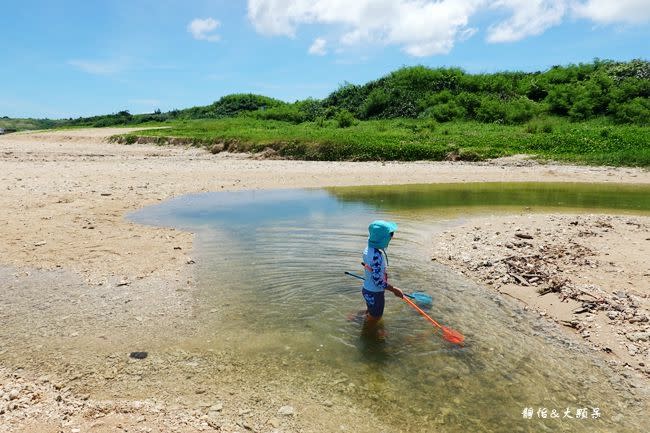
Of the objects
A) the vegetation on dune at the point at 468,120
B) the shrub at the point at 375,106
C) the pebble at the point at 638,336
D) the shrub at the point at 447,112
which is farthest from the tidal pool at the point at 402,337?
the shrub at the point at 375,106

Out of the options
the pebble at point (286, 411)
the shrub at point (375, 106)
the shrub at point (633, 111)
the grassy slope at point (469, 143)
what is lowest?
the pebble at point (286, 411)

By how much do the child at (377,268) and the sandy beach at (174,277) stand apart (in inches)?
81.6

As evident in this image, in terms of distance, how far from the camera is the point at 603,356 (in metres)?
6.34

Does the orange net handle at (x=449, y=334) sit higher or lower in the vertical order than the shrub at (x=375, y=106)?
lower

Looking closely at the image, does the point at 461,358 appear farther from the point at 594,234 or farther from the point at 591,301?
the point at 594,234

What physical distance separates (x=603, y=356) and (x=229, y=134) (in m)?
35.6

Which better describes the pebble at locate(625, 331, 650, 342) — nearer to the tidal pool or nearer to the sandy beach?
the sandy beach

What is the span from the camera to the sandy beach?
4.90 metres

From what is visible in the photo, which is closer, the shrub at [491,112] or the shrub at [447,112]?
the shrub at [491,112]

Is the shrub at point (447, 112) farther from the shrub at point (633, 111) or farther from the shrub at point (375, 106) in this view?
Answer: the shrub at point (633, 111)

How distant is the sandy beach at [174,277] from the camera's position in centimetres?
490

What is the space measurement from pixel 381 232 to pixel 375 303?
4.05 feet

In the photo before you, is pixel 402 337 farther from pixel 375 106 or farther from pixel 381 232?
pixel 375 106

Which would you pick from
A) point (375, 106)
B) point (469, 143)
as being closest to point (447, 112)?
point (375, 106)
